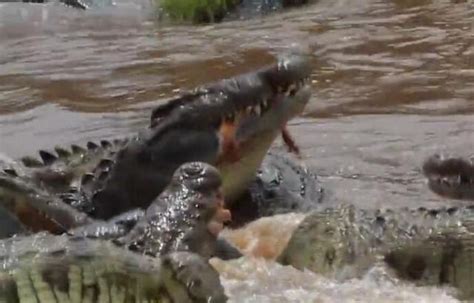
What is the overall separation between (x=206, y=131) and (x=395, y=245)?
137 cm

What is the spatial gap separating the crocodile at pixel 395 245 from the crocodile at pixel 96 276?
0.99m

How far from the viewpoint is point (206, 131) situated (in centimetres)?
534

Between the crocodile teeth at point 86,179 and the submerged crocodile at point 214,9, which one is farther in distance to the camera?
the submerged crocodile at point 214,9

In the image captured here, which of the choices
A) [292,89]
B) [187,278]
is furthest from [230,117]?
[187,278]

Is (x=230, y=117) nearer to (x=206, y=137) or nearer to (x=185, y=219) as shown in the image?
(x=206, y=137)

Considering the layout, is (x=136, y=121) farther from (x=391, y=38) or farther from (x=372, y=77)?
(x=391, y=38)

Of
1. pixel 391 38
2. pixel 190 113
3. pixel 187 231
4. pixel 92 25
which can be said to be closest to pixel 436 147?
pixel 190 113

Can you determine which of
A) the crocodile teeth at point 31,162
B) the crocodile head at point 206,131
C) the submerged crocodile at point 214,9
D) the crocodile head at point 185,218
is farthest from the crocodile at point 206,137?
the submerged crocodile at point 214,9

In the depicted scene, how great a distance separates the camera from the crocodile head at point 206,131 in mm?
5336

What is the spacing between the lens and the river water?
4722 mm

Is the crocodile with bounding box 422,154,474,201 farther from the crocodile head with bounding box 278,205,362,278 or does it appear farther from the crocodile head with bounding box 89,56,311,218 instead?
the crocodile head with bounding box 89,56,311,218

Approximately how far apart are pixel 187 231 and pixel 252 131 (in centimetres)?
173

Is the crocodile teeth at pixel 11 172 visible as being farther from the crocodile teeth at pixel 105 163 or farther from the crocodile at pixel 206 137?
the crocodile teeth at pixel 105 163

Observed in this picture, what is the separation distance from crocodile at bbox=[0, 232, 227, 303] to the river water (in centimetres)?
72
